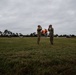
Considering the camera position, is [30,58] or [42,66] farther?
[30,58]

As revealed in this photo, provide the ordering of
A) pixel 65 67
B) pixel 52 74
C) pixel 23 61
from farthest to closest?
pixel 23 61 < pixel 65 67 < pixel 52 74

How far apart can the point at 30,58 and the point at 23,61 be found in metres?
0.71

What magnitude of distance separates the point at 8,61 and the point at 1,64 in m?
0.37

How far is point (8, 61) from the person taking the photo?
10.4 metres

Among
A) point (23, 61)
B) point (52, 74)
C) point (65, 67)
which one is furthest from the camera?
point (23, 61)

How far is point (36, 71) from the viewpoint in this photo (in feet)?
30.2

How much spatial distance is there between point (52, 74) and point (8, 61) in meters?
2.40

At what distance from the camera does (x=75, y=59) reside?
10852 millimetres

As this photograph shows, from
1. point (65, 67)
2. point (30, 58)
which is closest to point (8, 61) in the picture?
point (30, 58)

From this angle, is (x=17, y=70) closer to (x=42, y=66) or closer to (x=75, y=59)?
(x=42, y=66)

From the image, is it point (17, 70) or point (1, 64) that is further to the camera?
point (1, 64)

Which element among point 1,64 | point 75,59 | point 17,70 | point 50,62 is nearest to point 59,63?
point 50,62

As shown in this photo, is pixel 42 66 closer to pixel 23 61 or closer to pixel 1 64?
pixel 23 61

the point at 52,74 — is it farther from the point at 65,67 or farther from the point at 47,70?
the point at 65,67
